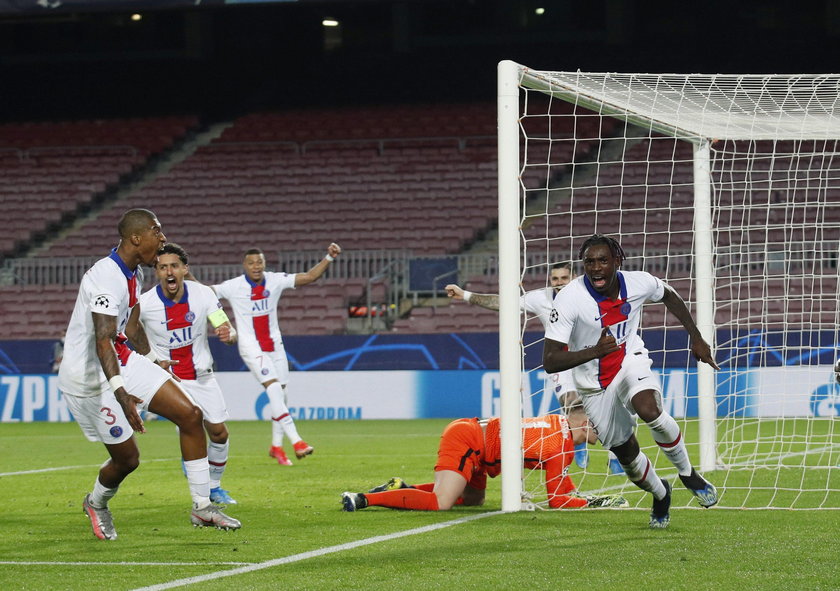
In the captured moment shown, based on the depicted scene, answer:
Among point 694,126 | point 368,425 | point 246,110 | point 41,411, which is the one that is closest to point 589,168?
point 246,110

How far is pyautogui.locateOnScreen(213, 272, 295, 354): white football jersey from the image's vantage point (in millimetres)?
14125

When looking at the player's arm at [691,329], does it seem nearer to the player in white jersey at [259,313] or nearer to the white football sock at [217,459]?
the white football sock at [217,459]

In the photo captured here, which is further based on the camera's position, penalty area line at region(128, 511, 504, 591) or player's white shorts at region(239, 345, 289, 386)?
player's white shorts at region(239, 345, 289, 386)

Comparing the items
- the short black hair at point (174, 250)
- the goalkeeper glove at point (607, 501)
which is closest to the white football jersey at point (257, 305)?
the short black hair at point (174, 250)

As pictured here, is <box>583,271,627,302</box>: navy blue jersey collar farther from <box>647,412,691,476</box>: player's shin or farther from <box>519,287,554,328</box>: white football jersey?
<box>519,287,554,328</box>: white football jersey

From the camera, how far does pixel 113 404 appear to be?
7645 millimetres

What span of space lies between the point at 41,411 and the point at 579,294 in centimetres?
1666

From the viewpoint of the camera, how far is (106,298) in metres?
7.28

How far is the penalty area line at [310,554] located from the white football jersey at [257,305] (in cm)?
603

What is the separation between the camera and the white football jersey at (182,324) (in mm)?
10078

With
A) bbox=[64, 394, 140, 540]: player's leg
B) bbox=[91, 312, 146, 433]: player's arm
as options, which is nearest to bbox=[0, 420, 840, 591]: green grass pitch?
bbox=[64, 394, 140, 540]: player's leg

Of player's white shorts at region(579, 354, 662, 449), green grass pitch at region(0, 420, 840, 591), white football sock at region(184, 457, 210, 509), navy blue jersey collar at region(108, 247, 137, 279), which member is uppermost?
navy blue jersey collar at region(108, 247, 137, 279)

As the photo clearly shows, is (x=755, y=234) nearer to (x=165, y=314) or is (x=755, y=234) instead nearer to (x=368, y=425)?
(x=368, y=425)

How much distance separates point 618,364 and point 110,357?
302cm
